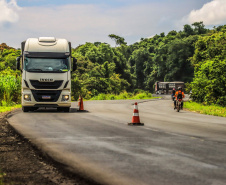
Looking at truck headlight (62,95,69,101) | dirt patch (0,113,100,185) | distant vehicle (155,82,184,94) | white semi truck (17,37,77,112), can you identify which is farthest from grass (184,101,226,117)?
distant vehicle (155,82,184,94)

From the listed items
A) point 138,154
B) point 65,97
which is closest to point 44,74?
point 65,97

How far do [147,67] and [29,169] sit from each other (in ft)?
377

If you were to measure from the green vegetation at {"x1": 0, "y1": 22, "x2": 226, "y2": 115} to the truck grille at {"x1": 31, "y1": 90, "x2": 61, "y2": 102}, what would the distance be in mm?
8639

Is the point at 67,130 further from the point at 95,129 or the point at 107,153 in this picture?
the point at 107,153

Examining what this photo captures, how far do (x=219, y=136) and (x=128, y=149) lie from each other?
3.91 m

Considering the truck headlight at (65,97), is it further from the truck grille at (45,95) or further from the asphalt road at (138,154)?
the asphalt road at (138,154)

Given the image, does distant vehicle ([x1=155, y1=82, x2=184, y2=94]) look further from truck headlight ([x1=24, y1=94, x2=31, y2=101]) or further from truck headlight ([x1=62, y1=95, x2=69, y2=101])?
truck headlight ([x1=24, y1=94, x2=31, y2=101])

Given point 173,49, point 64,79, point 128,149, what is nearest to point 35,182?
point 128,149

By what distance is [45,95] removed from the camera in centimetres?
2173

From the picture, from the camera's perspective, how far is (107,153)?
8.75 m

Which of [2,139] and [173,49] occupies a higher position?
[173,49]

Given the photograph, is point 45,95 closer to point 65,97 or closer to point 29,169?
point 65,97

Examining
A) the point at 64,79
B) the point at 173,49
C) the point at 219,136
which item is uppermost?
the point at 173,49

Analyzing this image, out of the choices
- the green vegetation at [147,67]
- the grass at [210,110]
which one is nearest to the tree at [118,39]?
the green vegetation at [147,67]
